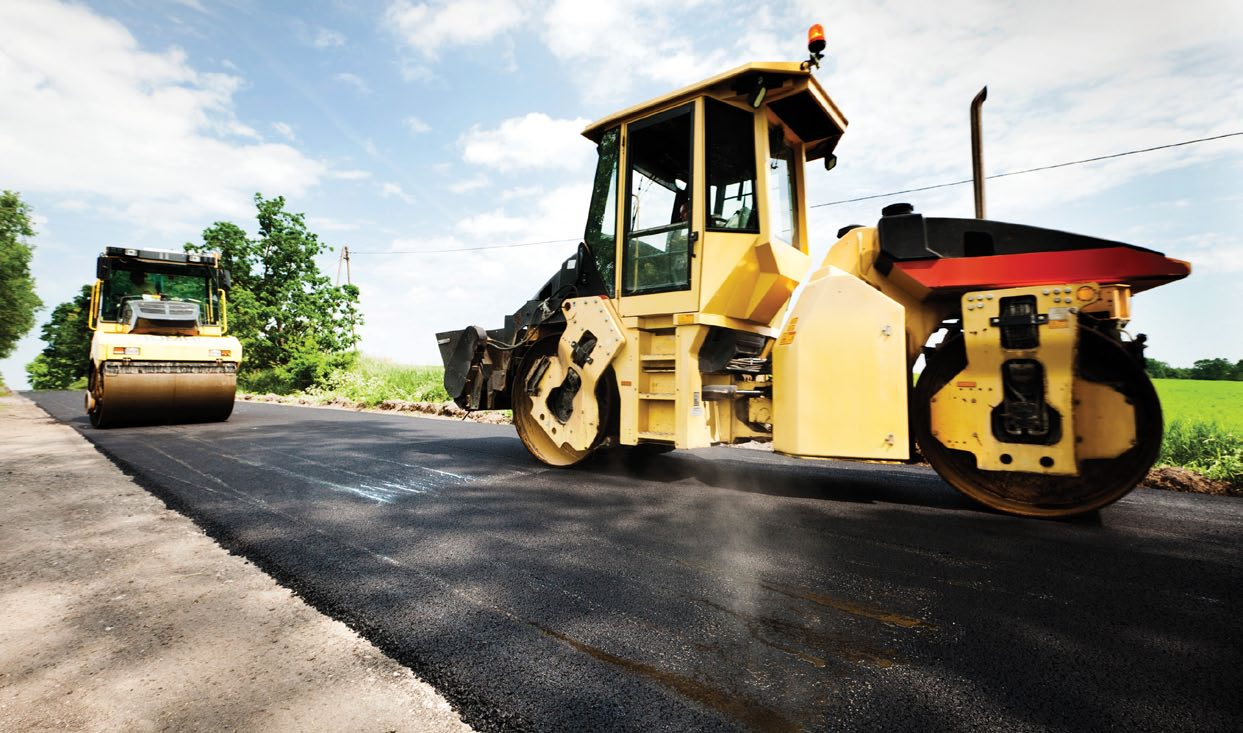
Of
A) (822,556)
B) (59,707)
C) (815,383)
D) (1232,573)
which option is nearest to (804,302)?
(815,383)

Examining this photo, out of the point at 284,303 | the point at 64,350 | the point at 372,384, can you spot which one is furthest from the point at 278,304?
the point at 64,350

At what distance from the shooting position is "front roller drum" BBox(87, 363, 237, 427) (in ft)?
25.6

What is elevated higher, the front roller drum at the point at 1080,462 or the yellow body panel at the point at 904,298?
the yellow body panel at the point at 904,298

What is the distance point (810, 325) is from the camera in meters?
3.51

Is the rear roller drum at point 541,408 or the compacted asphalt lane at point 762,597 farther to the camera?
the rear roller drum at point 541,408

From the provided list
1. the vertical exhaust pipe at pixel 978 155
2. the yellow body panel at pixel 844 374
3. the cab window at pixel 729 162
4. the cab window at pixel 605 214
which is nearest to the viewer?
the yellow body panel at pixel 844 374

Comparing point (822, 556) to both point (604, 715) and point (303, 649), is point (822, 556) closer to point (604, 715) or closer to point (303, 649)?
point (604, 715)

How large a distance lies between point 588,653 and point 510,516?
1.67m

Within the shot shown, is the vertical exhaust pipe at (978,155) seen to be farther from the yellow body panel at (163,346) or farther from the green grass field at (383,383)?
the yellow body panel at (163,346)

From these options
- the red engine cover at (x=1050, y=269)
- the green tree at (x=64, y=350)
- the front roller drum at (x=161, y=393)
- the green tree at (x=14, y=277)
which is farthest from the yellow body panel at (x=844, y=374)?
the green tree at (x=64, y=350)

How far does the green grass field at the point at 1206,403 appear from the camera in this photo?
466 centimetres

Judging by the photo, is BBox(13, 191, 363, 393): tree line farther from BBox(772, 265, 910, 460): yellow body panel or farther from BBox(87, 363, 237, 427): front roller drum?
BBox(772, 265, 910, 460): yellow body panel

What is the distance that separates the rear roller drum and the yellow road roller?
18.6 feet

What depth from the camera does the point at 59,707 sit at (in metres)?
1.40
